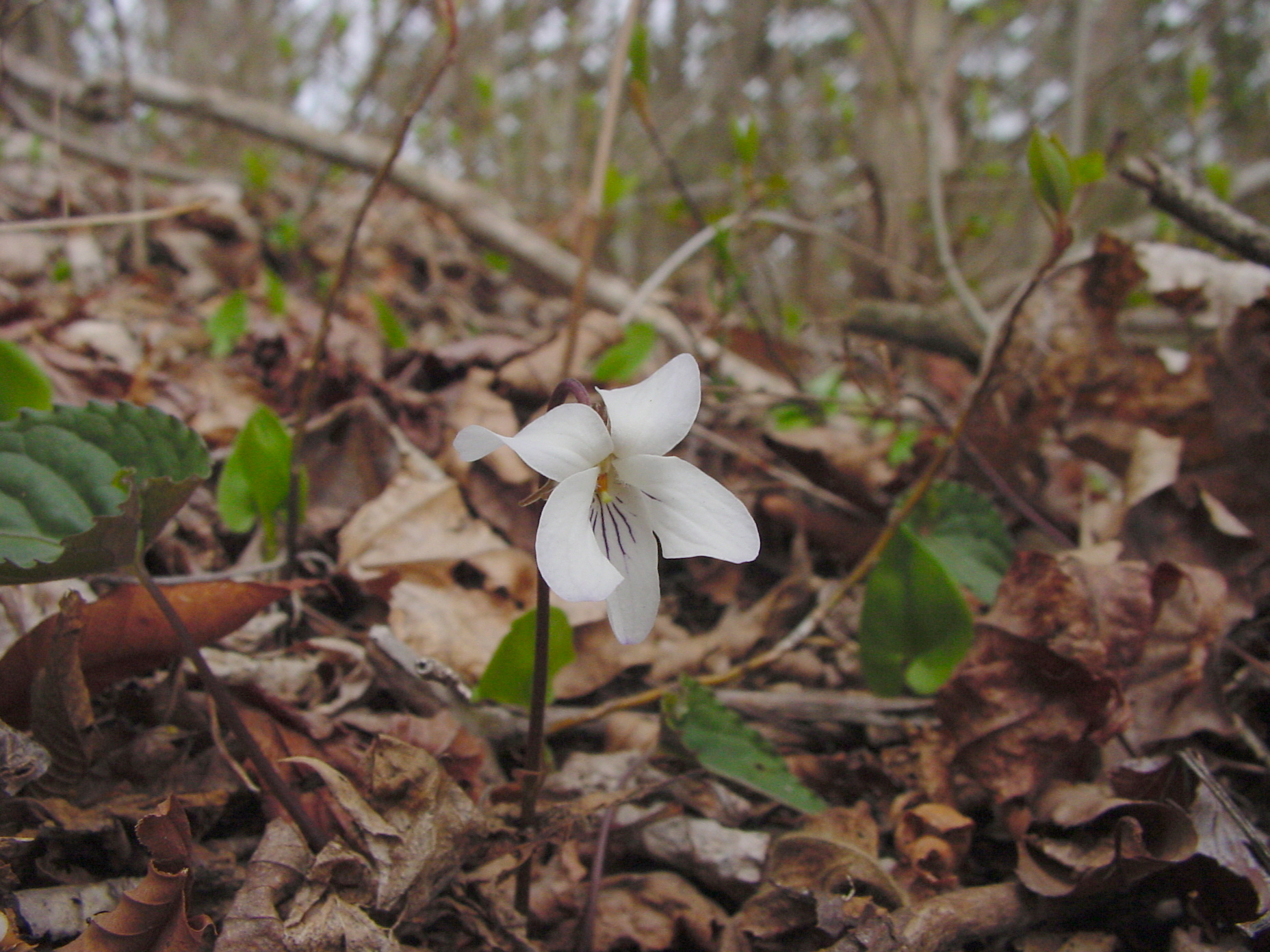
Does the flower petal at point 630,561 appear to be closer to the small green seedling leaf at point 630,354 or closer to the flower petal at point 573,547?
the flower petal at point 573,547

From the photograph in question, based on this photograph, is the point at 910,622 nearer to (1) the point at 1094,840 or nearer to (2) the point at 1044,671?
(2) the point at 1044,671

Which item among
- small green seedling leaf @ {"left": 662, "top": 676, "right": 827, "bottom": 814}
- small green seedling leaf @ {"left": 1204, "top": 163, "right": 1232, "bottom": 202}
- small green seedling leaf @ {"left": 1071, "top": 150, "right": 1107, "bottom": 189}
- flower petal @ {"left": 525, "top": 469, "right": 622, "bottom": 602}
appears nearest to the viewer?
flower petal @ {"left": 525, "top": 469, "right": 622, "bottom": 602}

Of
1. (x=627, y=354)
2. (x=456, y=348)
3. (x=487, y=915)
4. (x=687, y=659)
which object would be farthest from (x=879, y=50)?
(x=487, y=915)

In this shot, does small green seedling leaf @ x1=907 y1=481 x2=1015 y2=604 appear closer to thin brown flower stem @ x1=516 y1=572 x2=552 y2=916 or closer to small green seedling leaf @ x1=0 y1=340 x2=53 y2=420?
thin brown flower stem @ x1=516 y1=572 x2=552 y2=916

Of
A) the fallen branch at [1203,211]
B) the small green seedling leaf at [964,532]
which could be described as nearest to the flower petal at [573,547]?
the small green seedling leaf at [964,532]

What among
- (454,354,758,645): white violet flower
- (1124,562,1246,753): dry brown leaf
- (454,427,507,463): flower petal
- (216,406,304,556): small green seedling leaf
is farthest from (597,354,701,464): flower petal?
(1124,562,1246,753): dry brown leaf

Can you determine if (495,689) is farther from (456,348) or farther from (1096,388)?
(1096,388)
